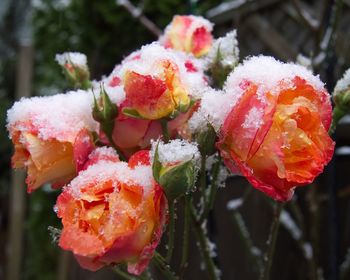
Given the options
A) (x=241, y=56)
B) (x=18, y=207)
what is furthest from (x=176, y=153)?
(x=18, y=207)

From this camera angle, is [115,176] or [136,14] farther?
[136,14]

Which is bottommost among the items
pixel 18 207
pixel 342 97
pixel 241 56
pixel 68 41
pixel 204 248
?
pixel 18 207

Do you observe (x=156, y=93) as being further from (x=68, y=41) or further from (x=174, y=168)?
(x=68, y=41)

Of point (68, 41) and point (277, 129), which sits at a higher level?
point (277, 129)

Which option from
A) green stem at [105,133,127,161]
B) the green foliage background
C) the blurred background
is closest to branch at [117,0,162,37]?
the blurred background

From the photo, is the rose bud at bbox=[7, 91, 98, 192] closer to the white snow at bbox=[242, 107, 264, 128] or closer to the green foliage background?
the white snow at bbox=[242, 107, 264, 128]

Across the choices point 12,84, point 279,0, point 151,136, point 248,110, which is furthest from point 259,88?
point 12,84
